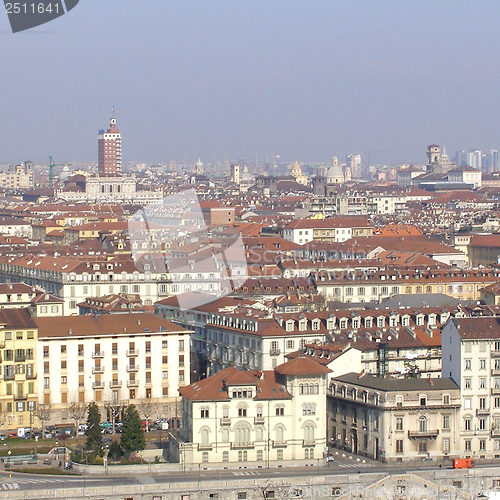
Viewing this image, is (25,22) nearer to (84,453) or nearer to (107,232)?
(84,453)

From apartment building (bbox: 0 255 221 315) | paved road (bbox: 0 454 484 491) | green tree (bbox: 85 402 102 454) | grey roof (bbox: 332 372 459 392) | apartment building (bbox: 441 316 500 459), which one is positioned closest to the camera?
paved road (bbox: 0 454 484 491)

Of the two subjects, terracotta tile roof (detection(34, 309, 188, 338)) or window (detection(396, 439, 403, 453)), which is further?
terracotta tile roof (detection(34, 309, 188, 338))

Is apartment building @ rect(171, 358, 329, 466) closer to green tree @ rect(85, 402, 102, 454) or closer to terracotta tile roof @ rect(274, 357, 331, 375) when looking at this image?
terracotta tile roof @ rect(274, 357, 331, 375)

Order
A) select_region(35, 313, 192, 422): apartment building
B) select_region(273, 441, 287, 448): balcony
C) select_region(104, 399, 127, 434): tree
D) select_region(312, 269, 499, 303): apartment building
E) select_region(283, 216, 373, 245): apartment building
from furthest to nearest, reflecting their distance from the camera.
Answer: select_region(283, 216, 373, 245): apartment building → select_region(312, 269, 499, 303): apartment building → select_region(35, 313, 192, 422): apartment building → select_region(104, 399, 127, 434): tree → select_region(273, 441, 287, 448): balcony

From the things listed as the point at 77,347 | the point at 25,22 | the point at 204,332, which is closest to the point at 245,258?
the point at 204,332

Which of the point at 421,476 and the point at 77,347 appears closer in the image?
the point at 421,476

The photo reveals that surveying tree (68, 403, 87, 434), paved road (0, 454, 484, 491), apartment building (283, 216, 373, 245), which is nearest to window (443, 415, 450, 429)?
paved road (0, 454, 484, 491)

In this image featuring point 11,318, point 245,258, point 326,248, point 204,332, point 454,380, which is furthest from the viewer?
point 326,248
